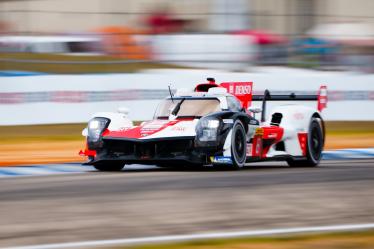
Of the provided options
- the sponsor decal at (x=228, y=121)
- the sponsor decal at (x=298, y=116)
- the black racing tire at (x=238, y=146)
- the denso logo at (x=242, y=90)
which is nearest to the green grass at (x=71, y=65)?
the denso logo at (x=242, y=90)

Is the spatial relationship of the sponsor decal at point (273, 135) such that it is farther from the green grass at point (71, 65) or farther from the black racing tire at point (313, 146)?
the green grass at point (71, 65)

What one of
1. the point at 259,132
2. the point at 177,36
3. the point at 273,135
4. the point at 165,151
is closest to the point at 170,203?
the point at 165,151

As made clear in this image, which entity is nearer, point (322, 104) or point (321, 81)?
point (322, 104)

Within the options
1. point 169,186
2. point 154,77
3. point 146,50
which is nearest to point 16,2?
point 146,50

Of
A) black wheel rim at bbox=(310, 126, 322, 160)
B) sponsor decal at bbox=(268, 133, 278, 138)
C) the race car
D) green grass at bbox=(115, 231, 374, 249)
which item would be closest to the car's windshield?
the race car

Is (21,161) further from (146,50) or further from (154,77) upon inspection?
(146,50)

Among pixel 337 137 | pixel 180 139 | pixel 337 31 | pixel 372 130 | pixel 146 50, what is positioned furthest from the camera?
pixel 337 31

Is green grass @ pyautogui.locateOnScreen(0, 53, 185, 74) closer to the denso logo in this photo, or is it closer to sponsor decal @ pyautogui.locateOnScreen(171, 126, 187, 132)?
the denso logo

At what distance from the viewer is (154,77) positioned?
61.4ft

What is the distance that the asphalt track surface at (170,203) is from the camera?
627 centimetres

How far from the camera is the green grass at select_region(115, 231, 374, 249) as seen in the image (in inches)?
221

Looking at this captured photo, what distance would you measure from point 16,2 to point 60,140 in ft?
20.5

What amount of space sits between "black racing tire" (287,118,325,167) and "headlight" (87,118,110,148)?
297cm

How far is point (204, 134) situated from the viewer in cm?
1060
